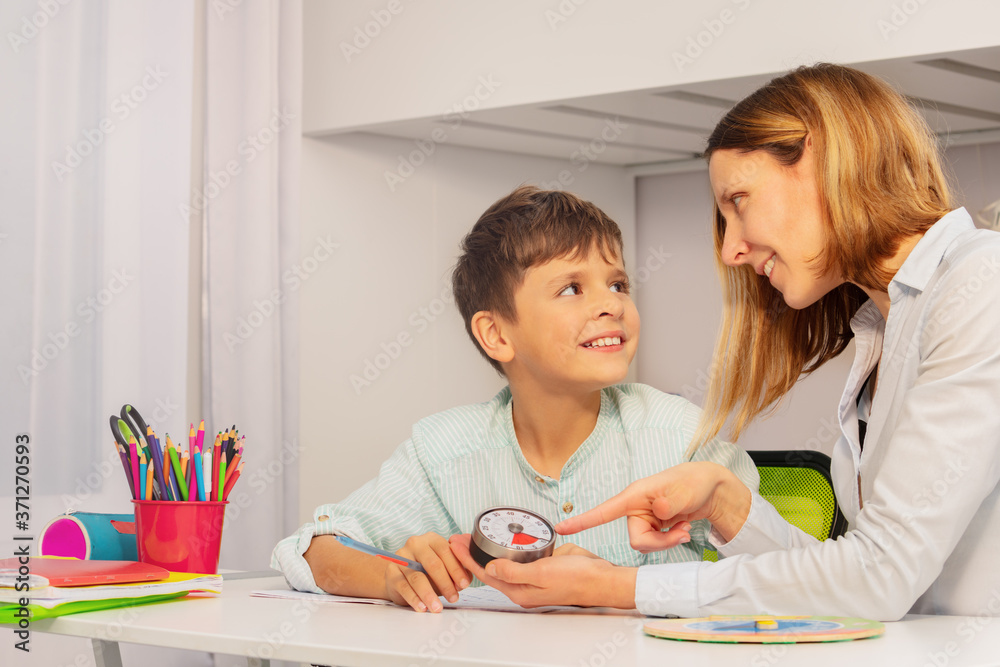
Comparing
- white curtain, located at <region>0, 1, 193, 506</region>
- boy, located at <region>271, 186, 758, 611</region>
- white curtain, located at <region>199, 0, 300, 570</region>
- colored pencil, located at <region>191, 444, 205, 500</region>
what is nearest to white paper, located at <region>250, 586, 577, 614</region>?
boy, located at <region>271, 186, 758, 611</region>

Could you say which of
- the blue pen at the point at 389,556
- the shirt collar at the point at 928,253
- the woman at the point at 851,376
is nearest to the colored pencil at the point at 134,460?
the blue pen at the point at 389,556

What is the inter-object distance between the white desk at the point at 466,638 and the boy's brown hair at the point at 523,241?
0.48m

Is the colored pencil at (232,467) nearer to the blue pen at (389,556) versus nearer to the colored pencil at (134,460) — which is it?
the colored pencil at (134,460)

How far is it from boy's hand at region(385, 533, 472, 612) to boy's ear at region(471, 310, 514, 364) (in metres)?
0.34

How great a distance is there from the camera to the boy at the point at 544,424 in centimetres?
121

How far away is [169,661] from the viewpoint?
169cm

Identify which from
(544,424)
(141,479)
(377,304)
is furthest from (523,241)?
(377,304)


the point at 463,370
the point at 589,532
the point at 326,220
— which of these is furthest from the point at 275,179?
the point at 589,532

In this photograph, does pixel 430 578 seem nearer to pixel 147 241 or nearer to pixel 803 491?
pixel 803 491

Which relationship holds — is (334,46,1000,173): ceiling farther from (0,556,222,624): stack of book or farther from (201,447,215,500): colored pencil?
(0,556,222,624): stack of book

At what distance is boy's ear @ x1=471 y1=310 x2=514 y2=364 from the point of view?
1305 millimetres

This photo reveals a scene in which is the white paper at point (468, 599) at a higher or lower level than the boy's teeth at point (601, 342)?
lower

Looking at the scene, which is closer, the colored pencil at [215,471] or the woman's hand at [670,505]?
the woman's hand at [670,505]

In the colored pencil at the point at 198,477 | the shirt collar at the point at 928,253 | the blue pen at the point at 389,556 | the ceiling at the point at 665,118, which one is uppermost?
the ceiling at the point at 665,118
